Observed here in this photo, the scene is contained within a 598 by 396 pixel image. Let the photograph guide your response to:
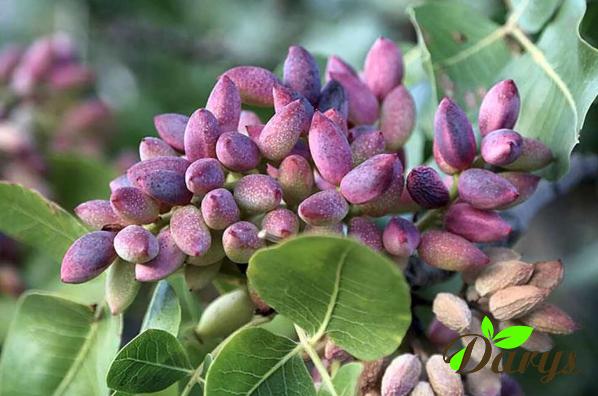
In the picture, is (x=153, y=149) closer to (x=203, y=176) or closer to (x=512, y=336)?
(x=203, y=176)

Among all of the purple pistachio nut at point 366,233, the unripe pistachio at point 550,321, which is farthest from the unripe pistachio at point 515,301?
the purple pistachio nut at point 366,233

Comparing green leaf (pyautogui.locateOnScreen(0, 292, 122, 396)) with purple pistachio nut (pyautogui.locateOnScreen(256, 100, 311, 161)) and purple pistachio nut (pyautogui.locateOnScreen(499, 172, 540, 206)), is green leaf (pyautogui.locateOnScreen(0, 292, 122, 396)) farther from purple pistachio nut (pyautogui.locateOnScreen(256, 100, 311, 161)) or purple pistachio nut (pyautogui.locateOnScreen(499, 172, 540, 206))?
purple pistachio nut (pyautogui.locateOnScreen(499, 172, 540, 206))

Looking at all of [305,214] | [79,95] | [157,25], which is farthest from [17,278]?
[157,25]

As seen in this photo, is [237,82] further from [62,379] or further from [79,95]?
[79,95]

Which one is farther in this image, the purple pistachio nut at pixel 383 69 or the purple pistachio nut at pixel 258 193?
the purple pistachio nut at pixel 383 69

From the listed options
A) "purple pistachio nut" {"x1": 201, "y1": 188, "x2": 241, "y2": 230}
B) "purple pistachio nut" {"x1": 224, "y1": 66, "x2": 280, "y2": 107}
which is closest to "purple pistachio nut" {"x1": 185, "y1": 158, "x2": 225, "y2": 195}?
"purple pistachio nut" {"x1": 201, "y1": 188, "x2": 241, "y2": 230}

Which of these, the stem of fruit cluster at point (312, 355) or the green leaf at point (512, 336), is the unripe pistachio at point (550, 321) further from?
the stem of fruit cluster at point (312, 355)

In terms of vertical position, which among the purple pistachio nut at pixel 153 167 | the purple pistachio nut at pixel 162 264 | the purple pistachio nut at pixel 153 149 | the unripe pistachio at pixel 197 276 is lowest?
the unripe pistachio at pixel 197 276

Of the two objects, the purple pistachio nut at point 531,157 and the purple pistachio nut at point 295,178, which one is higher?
the purple pistachio nut at point 531,157
